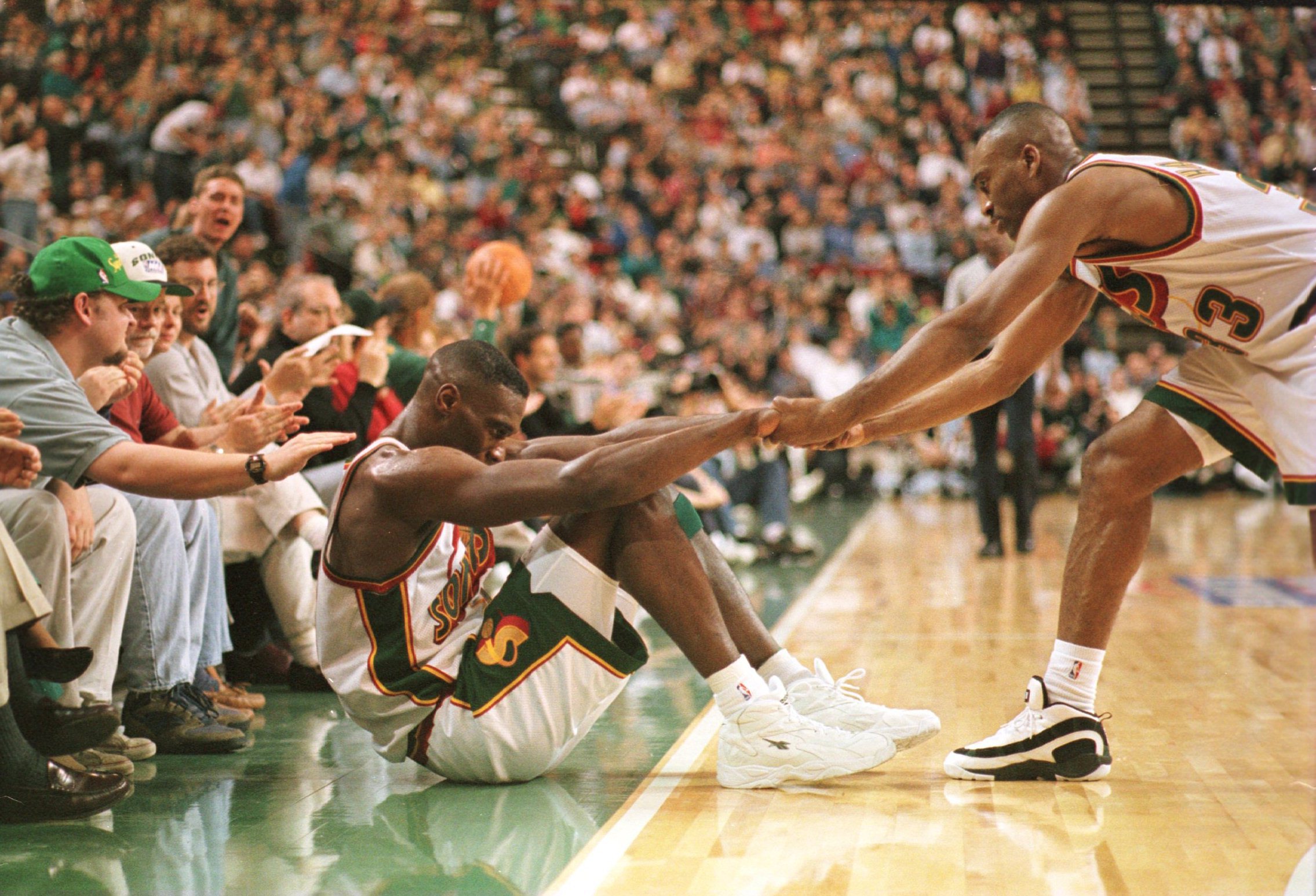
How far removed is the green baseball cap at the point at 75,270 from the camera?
318 centimetres

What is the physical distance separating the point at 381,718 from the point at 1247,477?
1144 cm

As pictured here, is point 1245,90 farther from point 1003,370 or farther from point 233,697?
point 233,697

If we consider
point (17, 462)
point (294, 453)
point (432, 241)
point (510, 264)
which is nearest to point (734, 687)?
point (294, 453)

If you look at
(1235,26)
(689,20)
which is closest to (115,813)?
(689,20)

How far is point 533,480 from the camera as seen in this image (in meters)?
2.68

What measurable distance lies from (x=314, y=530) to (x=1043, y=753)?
2.33 meters

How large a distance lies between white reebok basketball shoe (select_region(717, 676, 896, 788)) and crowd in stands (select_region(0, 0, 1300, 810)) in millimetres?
1193

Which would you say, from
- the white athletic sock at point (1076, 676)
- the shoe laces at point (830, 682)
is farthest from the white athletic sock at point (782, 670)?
the white athletic sock at point (1076, 676)

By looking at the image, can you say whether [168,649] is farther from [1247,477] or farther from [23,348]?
[1247,477]

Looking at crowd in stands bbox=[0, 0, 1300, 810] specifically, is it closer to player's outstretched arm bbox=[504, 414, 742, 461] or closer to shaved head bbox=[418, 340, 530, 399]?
shaved head bbox=[418, 340, 530, 399]

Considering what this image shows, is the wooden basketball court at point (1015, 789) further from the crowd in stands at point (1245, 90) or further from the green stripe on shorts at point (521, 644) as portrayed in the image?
the crowd in stands at point (1245, 90)

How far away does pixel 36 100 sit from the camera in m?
10.9

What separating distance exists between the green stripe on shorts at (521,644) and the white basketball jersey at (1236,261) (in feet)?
4.69

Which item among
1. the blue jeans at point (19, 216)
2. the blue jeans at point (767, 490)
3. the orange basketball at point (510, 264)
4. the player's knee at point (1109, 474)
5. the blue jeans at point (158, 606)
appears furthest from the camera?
the blue jeans at point (19, 216)
